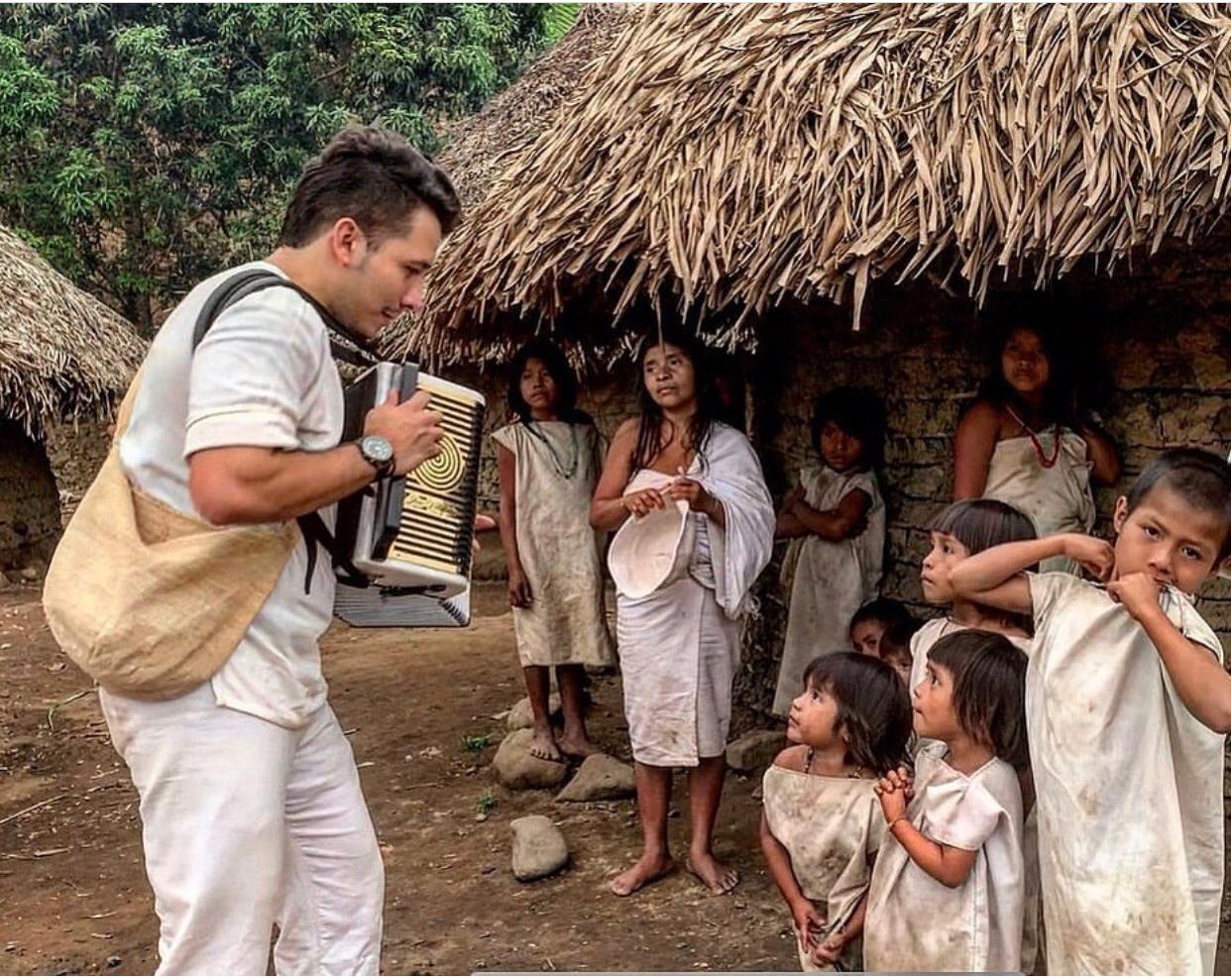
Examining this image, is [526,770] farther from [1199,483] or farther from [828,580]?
[1199,483]

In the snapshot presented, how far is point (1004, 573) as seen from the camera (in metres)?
2.59

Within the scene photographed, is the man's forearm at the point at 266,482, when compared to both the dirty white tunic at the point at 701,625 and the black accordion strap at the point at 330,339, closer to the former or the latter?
the black accordion strap at the point at 330,339

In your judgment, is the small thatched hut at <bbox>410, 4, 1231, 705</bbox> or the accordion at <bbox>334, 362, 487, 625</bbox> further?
the small thatched hut at <bbox>410, 4, 1231, 705</bbox>

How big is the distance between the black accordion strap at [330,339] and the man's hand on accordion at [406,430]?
161 millimetres

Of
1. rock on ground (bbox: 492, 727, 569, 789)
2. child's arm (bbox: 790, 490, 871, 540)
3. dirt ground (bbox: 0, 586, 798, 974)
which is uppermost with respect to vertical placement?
child's arm (bbox: 790, 490, 871, 540)

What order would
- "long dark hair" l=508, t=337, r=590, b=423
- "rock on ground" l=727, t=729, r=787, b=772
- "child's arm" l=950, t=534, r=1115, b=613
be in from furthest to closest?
1. "long dark hair" l=508, t=337, r=590, b=423
2. "rock on ground" l=727, t=729, r=787, b=772
3. "child's arm" l=950, t=534, r=1115, b=613

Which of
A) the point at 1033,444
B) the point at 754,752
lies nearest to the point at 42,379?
the point at 754,752

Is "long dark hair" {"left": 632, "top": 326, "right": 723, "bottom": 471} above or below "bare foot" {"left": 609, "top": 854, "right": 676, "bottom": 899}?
above

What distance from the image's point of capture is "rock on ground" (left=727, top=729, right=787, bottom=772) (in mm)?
4949

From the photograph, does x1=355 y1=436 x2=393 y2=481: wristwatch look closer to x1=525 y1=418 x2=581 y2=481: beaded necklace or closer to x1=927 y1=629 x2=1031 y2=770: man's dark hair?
x1=927 y1=629 x2=1031 y2=770: man's dark hair

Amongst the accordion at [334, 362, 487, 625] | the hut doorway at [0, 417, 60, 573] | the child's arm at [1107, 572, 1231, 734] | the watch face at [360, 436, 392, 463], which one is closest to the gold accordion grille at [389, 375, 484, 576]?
the accordion at [334, 362, 487, 625]

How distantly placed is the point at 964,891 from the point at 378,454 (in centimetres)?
154

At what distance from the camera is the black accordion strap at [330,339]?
206 cm

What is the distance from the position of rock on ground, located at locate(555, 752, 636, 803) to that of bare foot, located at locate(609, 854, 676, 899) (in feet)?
2.41
